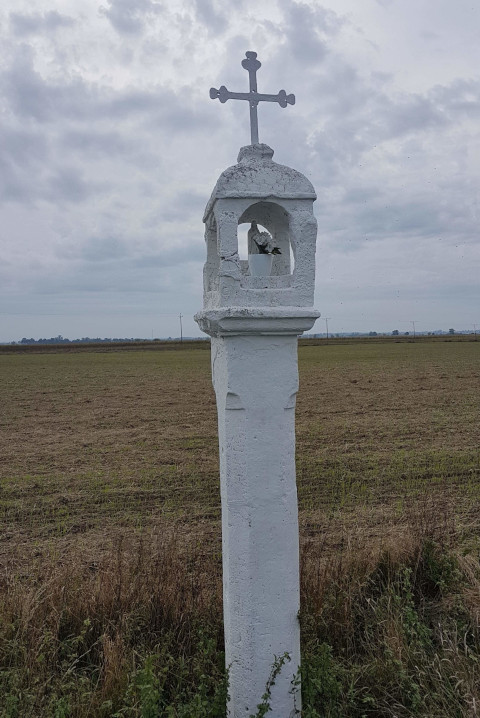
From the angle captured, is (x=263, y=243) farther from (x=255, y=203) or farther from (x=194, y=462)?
(x=194, y=462)

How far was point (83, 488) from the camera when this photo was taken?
9.37 meters

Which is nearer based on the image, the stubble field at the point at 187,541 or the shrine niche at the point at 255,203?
the shrine niche at the point at 255,203

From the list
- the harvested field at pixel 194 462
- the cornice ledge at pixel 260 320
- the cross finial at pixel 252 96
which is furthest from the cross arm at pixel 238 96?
the harvested field at pixel 194 462

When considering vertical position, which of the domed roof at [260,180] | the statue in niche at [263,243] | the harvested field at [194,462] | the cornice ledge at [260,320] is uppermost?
the domed roof at [260,180]

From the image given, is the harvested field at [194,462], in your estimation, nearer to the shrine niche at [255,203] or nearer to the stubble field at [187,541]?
the stubble field at [187,541]

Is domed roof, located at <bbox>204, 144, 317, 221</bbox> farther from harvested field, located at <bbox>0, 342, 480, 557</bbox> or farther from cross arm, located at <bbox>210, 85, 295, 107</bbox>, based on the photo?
harvested field, located at <bbox>0, 342, 480, 557</bbox>

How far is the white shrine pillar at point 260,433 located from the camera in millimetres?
3020

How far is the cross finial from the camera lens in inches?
125

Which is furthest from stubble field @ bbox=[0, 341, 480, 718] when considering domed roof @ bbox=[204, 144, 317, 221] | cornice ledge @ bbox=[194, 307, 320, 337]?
domed roof @ bbox=[204, 144, 317, 221]

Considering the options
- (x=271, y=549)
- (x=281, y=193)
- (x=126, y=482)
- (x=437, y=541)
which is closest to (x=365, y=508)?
(x=437, y=541)

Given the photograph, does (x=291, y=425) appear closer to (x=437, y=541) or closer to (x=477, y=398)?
(x=437, y=541)

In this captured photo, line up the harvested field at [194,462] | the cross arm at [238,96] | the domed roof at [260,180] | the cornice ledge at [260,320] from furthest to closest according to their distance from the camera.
A: 1. the harvested field at [194,462]
2. the cross arm at [238,96]
3. the domed roof at [260,180]
4. the cornice ledge at [260,320]

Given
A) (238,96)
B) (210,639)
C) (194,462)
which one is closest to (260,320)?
(238,96)

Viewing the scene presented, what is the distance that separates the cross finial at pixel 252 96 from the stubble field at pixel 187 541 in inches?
117
